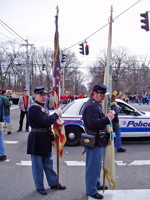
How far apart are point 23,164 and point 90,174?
2398 mm

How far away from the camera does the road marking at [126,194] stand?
3.25 m

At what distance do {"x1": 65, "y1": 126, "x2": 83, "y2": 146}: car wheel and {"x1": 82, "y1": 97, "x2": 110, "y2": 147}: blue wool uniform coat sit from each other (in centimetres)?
319

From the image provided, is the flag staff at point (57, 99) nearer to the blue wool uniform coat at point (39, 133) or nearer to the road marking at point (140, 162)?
the blue wool uniform coat at point (39, 133)

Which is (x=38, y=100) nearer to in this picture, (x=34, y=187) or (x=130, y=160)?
(x=34, y=187)

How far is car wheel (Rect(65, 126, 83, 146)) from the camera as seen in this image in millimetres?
6277

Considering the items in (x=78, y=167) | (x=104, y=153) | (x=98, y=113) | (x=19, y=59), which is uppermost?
(x=19, y=59)

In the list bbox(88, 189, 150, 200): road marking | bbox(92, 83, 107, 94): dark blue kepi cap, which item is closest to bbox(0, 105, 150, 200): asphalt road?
bbox(88, 189, 150, 200): road marking

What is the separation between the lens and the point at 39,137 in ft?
10.8

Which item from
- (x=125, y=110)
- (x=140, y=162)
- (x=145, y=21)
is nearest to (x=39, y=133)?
(x=140, y=162)

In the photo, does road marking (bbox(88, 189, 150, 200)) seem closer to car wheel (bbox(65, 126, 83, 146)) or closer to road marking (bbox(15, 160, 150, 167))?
road marking (bbox(15, 160, 150, 167))

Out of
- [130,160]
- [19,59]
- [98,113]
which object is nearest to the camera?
[98,113]

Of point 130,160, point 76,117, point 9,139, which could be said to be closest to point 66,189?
point 130,160

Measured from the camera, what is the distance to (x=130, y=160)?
518 centimetres

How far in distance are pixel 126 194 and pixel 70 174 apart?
137 cm
